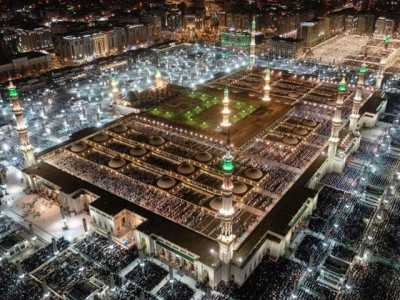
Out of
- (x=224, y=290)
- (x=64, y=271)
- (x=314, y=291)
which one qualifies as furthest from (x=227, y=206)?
(x=64, y=271)

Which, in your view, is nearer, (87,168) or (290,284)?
(290,284)

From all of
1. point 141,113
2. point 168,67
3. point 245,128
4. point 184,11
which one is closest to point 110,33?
point 168,67

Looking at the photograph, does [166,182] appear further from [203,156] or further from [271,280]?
[271,280]

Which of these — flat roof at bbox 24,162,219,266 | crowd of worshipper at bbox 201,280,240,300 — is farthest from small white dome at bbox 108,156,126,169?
crowd of worshipper at bbox 201,280,240,300

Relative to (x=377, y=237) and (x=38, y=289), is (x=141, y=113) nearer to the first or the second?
(x=38, y=289)

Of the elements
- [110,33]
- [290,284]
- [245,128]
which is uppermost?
[110,33]

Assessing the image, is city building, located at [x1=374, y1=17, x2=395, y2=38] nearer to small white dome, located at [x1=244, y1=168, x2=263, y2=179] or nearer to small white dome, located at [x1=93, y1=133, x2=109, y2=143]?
small white dome, located at [x1=244, y1=168, x2=263, y2=179]
